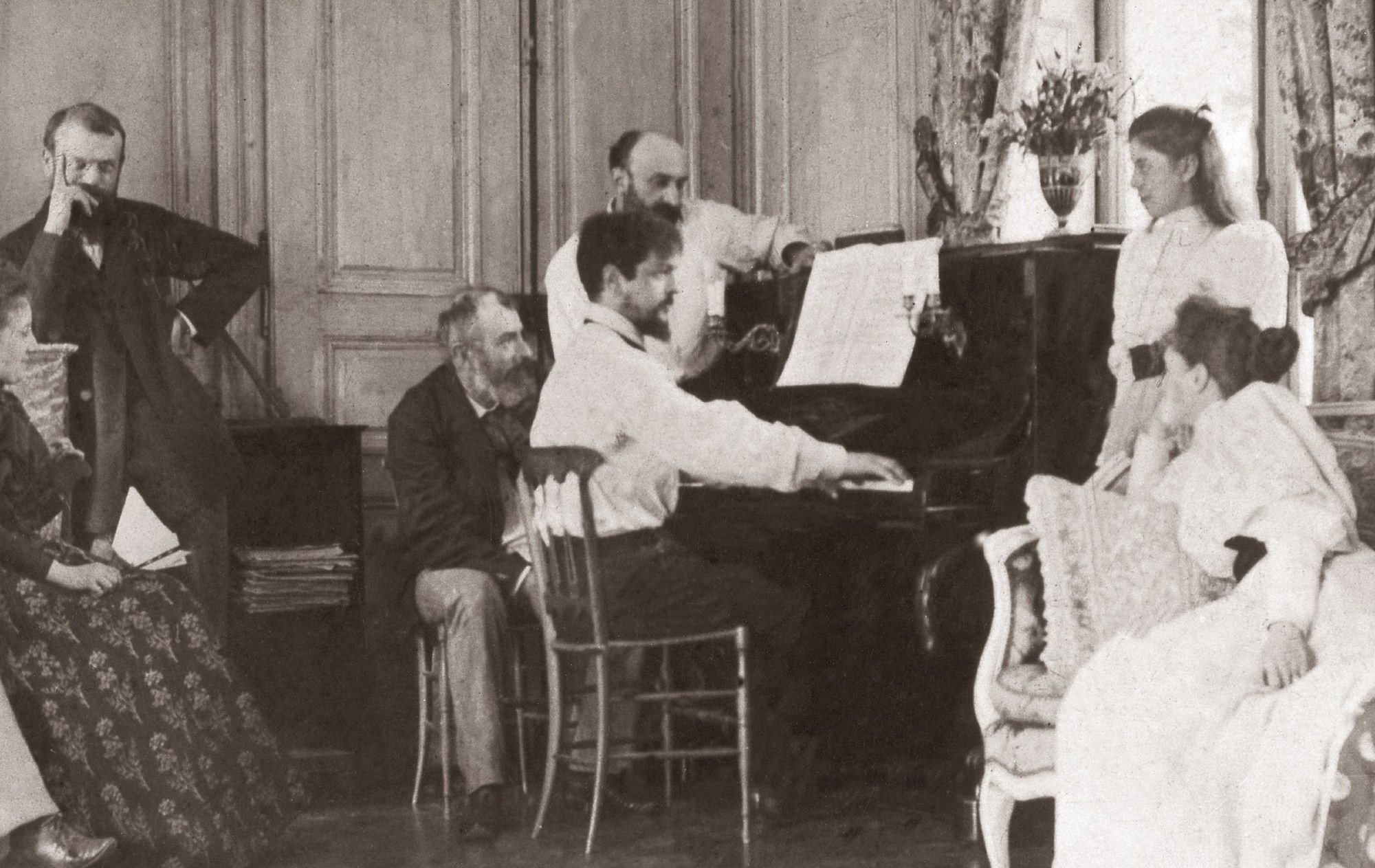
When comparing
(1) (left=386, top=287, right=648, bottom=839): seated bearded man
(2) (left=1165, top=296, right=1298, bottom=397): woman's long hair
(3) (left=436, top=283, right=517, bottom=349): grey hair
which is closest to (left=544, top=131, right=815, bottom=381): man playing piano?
(3) (left=436, top=283, right=517, bottom=349): grey hair

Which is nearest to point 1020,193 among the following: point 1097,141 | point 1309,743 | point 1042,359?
point 1097,141

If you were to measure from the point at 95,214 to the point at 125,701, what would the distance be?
1398mm

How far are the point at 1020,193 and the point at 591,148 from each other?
4.87 feet

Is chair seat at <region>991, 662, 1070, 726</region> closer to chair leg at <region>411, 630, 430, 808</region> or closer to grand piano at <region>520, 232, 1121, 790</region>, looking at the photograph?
grand piano at <region>520, 232, 1121, 790</region>

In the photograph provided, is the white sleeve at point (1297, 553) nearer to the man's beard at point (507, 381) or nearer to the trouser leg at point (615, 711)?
the trouser leg at point (615, 711)

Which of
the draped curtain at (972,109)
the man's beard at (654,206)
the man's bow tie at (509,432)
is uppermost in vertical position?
the draped curtain at (972,109)

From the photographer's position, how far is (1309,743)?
2910mm

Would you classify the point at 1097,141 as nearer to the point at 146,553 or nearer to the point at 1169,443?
the point at 1169,443

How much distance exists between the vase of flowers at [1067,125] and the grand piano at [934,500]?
11.2 inches

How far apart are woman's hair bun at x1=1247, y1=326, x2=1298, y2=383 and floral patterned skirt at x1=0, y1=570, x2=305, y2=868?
2.28 metres

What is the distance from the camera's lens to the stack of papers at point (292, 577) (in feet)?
16.3

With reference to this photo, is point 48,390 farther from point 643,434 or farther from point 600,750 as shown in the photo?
point 600,750

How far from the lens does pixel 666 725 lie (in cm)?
447

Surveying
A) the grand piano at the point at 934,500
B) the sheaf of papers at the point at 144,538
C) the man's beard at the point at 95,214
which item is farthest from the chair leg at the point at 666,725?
the man's beard at the point at 95,214
